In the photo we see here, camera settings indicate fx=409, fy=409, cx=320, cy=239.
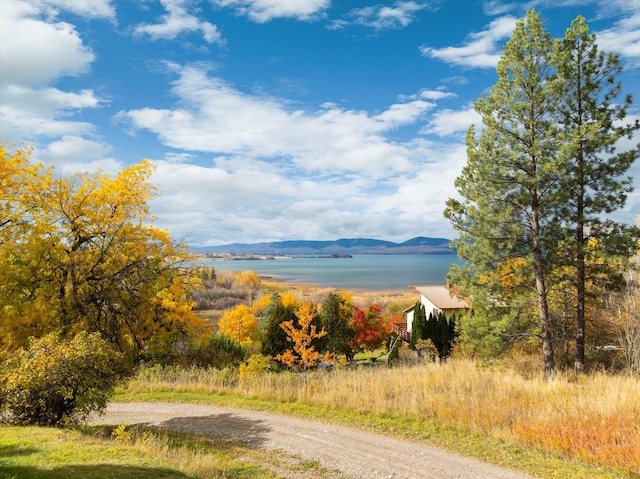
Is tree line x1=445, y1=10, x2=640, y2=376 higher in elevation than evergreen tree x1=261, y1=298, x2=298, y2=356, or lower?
higher

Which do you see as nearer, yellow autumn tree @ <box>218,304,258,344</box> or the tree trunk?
the tree trunk

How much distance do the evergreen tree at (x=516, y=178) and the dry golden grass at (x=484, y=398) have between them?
118 inches

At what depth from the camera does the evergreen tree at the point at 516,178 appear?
15.4 metres

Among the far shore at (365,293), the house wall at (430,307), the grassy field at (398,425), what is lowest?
the far shore at (365,293)

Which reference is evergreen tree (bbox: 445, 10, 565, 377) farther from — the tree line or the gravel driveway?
the gravel driveway

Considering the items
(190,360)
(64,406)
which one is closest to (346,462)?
(64,406)

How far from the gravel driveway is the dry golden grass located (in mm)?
1623

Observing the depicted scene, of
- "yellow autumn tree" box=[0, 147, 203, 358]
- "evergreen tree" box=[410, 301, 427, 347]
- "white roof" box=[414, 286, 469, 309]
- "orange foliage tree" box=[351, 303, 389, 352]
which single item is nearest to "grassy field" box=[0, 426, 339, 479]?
"yellow autumn tree" box=[0, 147, 203, 358]

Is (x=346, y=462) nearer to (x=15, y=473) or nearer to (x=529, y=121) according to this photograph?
(x=15, y=473)

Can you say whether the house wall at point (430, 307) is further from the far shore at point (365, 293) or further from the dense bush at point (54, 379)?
the dense bush at point (54, 379)

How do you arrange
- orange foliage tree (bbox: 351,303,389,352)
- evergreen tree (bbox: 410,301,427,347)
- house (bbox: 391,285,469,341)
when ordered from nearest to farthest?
1. evergreen tree (bbox: 410,301,427,347)
2. orange foliage tree (bbox: 351,303,389,352)
3. house (bbox: 391,285,469,341)

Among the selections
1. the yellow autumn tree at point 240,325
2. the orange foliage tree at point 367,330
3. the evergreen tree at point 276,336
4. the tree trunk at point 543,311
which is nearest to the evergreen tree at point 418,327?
the orange foliage tree at point 367,330

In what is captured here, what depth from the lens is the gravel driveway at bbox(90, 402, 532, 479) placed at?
9125mm

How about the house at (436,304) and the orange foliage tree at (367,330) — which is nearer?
the orange foliage tree at (367,330)
